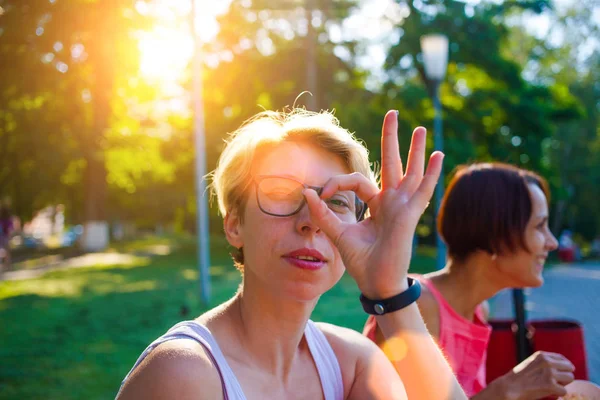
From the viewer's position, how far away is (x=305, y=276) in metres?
1.74

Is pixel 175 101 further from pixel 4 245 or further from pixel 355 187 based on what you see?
pixel 355 187

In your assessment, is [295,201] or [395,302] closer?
[395,302]

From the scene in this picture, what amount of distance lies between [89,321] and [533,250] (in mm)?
7712

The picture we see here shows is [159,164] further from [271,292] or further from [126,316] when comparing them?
[271,292]

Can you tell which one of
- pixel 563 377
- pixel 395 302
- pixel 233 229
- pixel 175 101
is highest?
pixel 175 101

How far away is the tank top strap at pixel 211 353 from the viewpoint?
1.63m

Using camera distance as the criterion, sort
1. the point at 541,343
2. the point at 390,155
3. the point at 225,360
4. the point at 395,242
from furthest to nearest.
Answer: the point at 541,343 → the point at 225,360 → the point at 390,155 → the point at 395,242

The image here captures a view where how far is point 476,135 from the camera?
83.4 ft

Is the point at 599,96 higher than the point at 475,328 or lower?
higher

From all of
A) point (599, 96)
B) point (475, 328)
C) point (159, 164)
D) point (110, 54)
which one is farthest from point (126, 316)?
point (599, 96)

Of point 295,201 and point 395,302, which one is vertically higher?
point 295,201

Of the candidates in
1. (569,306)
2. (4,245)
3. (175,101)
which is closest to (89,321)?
(569,306)

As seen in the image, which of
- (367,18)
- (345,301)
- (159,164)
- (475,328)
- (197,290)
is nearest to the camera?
(475,328)

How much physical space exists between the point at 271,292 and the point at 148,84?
27.7 m
